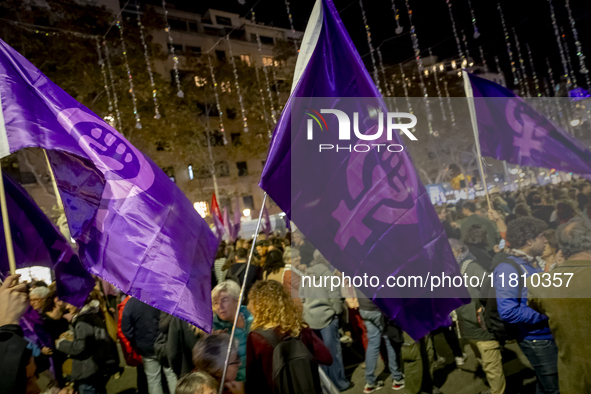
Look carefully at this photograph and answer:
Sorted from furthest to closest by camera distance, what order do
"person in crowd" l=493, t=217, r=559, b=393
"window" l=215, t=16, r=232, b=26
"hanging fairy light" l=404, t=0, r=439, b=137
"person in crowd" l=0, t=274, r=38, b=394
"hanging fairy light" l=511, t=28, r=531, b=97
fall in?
1. "window" l=215, t=16, r=232, b=26
2. "hanging fairy light" l=511, t=28, r=531, b=97
3. "hanging fairy light" l=404, t=0, r=439, b=137
4. "person in crowd" l=493, t=217, r=559, b=393
5. "person in crowd" l=0, t=274, r=38, b=394

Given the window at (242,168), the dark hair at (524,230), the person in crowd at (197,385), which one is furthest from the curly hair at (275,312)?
the window at (242,168)

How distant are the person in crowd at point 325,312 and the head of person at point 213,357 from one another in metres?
2.48

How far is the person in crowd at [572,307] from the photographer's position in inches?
101

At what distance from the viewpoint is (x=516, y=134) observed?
483 centimetres

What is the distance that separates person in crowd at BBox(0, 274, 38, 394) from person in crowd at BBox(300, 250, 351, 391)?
11.3 feet

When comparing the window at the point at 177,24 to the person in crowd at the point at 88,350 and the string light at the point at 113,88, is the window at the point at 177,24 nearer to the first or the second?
the string light at the point at 113,88

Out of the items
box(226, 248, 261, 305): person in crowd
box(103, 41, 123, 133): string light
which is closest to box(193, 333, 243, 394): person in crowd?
box(226, 248, 261, 305): person in crowd

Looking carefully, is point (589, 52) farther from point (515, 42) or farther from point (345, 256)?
point (345, 256)

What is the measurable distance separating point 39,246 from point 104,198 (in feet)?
4.77

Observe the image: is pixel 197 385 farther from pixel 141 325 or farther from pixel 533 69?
pixel 533 69

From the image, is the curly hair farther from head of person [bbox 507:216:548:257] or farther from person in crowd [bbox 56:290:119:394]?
person in crowd [bbox 56:290:119:394]

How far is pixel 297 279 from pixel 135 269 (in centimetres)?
290

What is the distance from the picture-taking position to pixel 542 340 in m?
3.21

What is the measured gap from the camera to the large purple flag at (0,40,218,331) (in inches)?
103
